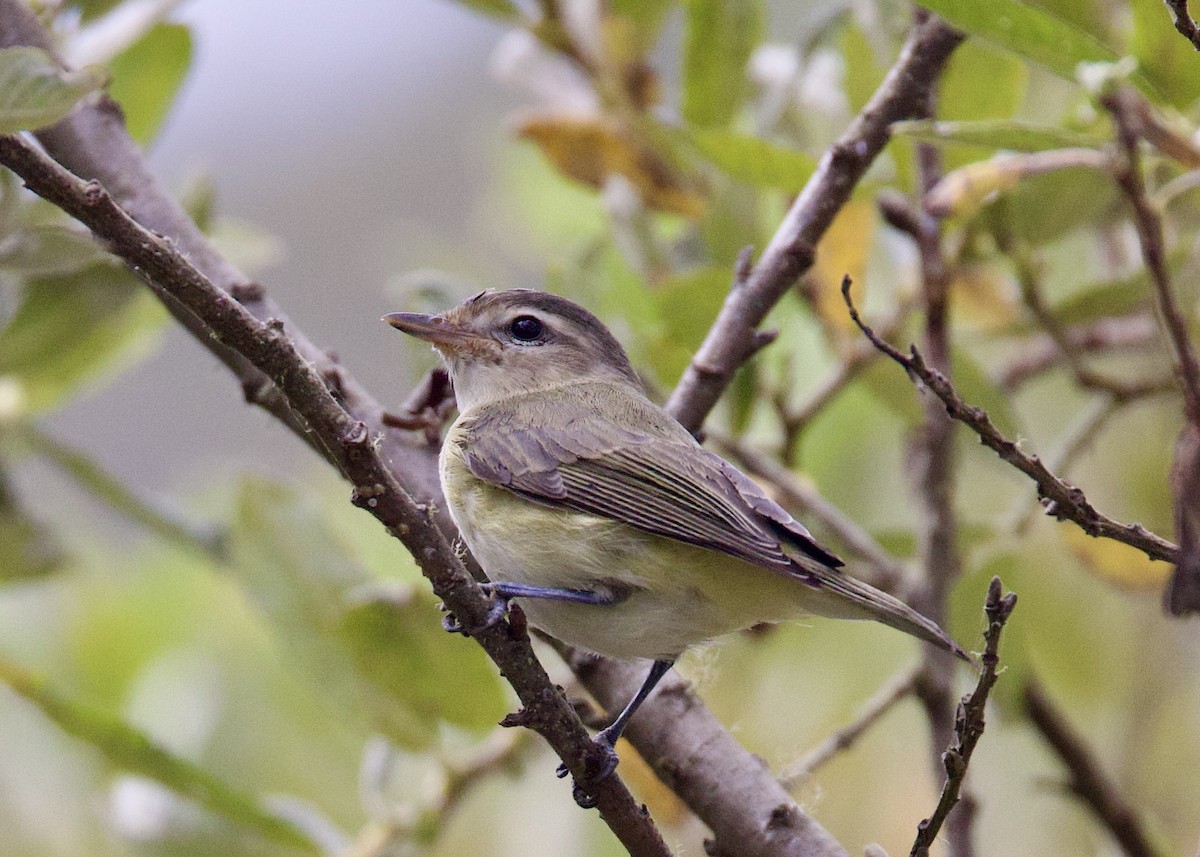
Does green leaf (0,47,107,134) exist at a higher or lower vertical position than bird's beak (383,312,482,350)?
lower

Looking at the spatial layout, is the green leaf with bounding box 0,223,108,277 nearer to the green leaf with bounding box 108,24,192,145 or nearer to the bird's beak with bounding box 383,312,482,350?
the bird's beak with bounding box 383,312,482,350

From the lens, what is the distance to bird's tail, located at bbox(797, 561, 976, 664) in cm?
181

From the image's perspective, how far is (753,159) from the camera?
7.80 feet

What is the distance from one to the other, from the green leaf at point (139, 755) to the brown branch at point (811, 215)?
1069 mm

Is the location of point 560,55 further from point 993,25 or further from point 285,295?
point 285,295

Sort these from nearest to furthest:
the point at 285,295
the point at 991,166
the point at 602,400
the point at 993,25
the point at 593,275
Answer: the point at 993,25 → the point at 991,166 → the point at 602,400 → the point at 593,275 → the point at 285,295

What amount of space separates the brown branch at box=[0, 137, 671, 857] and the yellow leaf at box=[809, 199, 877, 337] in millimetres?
1350

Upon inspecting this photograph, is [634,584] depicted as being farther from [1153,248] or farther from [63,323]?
[63,323]

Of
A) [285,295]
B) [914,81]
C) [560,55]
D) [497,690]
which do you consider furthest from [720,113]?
[285,295]

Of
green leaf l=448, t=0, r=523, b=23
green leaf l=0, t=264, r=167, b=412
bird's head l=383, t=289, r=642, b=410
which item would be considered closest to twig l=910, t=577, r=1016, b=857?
bird's head l=383, t=289, r=642, b=410

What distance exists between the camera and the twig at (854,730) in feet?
7.38

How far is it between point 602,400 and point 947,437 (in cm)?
67

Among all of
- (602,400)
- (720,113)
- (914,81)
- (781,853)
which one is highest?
(720,113)

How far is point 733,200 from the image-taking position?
8.94ft
